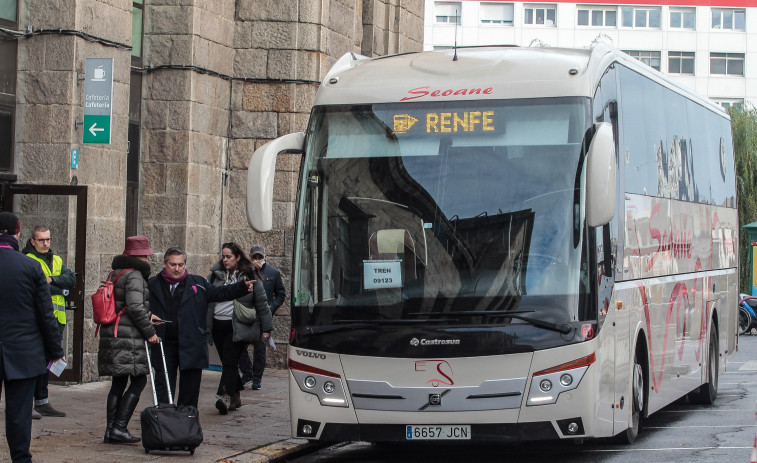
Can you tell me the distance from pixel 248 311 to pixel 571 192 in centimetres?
446

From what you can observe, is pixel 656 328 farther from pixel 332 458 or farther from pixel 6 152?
pixel 6 152

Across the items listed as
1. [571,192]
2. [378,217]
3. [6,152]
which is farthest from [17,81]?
[571,192]

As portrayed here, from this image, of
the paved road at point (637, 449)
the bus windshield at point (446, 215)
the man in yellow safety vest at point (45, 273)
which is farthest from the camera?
the man in yellow safety vest at point (45, 273)

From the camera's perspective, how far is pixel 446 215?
30.3 ft

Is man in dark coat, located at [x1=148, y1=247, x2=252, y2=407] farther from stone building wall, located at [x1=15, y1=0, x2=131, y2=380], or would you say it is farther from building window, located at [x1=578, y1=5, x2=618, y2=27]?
building window, located at [x1=578, y1=5, x2=618, y2=27]

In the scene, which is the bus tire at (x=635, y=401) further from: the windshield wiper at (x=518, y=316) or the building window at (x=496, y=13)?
the building window at (x=496, y=13)

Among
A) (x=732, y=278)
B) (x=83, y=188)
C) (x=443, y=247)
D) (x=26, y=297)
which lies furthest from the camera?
(x=732, y=278)

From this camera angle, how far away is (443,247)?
9164mm

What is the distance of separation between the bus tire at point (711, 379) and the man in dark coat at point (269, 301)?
4.89 m

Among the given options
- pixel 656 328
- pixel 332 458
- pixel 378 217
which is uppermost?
pixel 378 217

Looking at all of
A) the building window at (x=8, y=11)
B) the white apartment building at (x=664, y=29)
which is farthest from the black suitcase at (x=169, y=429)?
the white apartment building at (x=664, y=29)

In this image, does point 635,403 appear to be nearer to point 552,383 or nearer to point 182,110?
point 552,383

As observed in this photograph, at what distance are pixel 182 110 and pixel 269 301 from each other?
291 cm

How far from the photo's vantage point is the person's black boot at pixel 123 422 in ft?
33.8
